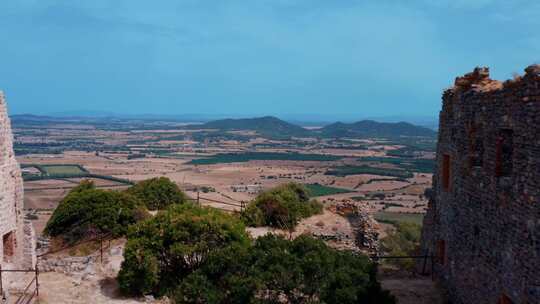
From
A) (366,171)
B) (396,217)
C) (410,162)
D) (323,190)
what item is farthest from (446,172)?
(410,162)

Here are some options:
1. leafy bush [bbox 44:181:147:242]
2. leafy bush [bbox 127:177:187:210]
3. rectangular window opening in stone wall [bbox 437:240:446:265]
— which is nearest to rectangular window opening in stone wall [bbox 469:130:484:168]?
rectangular window opening in stone wall [bbox 437:240:446:265]

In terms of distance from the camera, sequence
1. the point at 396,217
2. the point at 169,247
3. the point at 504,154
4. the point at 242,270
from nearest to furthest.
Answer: the point at 504,154 → the point at 242,270 → the point at 169,247 → the point at 396,217

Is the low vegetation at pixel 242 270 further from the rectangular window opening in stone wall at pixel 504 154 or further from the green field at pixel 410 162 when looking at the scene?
the green field at pixel 410 162

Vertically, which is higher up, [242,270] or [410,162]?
[242,270]

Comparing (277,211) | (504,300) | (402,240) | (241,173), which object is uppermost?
(504,300)

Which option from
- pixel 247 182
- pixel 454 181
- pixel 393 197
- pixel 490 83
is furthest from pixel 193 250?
pixel 247 182

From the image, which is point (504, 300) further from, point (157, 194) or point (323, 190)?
point (323, 190)

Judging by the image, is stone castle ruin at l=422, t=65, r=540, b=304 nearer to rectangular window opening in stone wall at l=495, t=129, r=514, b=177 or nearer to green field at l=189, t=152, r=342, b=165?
rectangular window opening in stone wall at l=495, t=129, r=514, b=177
